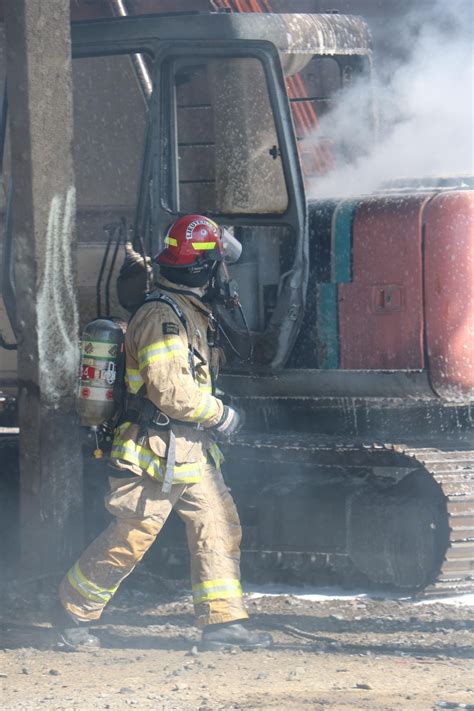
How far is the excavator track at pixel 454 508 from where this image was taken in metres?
6.03

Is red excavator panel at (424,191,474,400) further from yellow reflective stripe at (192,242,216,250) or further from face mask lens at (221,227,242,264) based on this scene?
yellow reflective stripe at (192,242,216,250)

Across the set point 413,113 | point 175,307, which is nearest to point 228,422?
point 175,307

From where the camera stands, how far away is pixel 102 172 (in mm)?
7250

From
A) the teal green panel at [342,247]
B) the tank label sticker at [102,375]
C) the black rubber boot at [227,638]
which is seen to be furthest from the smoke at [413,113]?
the black rubber boot at [227,638]

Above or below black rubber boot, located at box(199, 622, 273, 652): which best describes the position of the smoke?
above

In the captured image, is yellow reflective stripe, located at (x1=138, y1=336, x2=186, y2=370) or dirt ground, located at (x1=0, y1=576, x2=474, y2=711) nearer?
dirt ground, located at (x1=0, y1=576, x2=474, y2=711)

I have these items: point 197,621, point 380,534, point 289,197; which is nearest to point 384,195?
point 289,197

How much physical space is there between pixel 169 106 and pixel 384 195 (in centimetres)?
109

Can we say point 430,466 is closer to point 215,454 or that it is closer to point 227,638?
point 215,454

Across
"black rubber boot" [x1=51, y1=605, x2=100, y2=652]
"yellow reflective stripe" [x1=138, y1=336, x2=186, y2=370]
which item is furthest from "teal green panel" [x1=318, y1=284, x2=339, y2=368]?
"black rubber boot" [x1=51, y1=605, x2=100, y2=652]

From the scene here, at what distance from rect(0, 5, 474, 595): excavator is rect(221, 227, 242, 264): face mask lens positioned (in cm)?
18

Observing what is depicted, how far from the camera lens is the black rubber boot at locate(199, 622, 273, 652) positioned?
5.58m

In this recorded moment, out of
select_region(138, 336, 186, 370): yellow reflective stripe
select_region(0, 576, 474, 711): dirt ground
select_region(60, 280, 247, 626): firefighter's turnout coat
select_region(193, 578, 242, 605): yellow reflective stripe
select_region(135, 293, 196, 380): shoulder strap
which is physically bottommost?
select_region(0, 576, 474, 711): dirt ground

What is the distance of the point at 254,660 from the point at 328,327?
1605 millimetres
